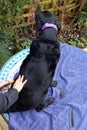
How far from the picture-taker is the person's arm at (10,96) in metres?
2.91

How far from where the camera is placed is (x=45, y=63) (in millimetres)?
3383

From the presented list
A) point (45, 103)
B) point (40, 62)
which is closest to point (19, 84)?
point (40, 62)

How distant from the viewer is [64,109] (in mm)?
3682

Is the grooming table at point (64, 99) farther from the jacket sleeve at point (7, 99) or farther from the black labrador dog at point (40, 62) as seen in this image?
the jacket sleeve at point (7, 99)

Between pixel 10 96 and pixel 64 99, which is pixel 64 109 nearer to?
pixel 64 99

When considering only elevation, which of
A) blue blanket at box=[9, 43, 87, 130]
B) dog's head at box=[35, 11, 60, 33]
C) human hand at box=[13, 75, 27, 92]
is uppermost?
dog's head at box=[35, 11, 60, 33]

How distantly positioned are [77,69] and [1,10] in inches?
50.4

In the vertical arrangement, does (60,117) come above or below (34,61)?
below

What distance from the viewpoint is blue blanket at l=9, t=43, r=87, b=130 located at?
139 inches

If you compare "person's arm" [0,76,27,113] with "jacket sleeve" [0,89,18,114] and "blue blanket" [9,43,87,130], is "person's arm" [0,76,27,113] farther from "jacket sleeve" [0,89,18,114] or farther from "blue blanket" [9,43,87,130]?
"blue blanket" [9,43,87,130]

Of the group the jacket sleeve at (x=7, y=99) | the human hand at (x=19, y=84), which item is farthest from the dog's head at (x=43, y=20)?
the jacket sleeve at (x=7, y=99)

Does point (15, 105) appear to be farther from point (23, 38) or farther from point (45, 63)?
point (23, 38)

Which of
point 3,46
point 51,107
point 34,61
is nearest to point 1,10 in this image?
point 3,46

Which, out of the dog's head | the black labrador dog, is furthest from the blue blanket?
the dog's head
